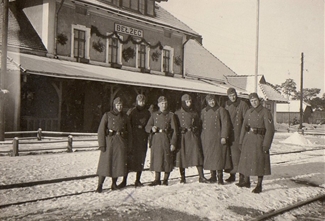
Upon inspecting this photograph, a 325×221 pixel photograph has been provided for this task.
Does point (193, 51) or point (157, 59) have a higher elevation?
point (193, 51)

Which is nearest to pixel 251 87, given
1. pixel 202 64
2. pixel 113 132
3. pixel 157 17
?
pixel 202 64

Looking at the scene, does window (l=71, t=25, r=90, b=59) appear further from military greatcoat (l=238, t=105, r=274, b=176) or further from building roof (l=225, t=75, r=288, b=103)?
building roof (l=225, t=75, r=288, b=103)

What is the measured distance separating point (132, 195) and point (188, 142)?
1.62 meters

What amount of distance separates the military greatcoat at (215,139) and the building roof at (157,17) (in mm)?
10442

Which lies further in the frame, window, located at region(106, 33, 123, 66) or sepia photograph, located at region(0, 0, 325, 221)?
window, located at region(106, 33, 123, 66)

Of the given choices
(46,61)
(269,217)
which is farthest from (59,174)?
(46,61)

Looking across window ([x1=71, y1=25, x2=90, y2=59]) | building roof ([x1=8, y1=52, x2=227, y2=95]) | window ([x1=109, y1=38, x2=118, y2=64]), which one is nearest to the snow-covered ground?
building roof ([x1=8, y1=52, x2=227, y2=95])

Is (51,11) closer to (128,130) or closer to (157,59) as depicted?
Result: (157,59)

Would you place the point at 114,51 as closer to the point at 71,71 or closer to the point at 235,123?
the point at 71,71

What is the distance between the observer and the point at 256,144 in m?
6.41

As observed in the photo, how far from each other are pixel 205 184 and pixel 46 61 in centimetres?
900

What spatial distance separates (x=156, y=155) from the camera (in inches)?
257

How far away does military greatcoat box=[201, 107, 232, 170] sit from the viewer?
679 centimetres

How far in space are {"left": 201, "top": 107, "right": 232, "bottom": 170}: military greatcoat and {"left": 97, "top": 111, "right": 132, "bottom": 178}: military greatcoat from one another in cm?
171
